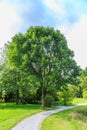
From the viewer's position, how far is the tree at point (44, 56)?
38188 mm

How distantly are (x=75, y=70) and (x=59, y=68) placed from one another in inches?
113

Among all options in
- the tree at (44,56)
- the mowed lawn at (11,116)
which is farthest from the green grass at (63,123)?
the tree at (44,56)

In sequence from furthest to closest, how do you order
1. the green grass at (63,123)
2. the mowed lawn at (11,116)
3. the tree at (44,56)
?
1. the tree at (44,56)
2. the mowed lawn at (11,116)
3. the green grass at (63,123)

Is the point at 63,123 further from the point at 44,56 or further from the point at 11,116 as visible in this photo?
the point at 44,56

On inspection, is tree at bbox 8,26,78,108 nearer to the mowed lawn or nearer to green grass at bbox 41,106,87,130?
the mowed lawn

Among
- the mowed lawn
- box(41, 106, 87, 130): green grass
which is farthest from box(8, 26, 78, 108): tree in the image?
box(41, 106, 87, 130): green grass

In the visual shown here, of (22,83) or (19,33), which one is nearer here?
(19,33)

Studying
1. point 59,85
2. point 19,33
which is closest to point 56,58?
point 59,85

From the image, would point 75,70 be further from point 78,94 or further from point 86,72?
point 78,94

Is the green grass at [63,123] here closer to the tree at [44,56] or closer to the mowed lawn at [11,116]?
the mowed lawn at [11,116]

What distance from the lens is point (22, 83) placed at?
142 feet

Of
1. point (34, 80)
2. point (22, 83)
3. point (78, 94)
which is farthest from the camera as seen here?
point (78, 94)

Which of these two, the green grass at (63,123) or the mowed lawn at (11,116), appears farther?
the mowed lawn at (11,116)

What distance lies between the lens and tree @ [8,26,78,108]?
38.2 m
